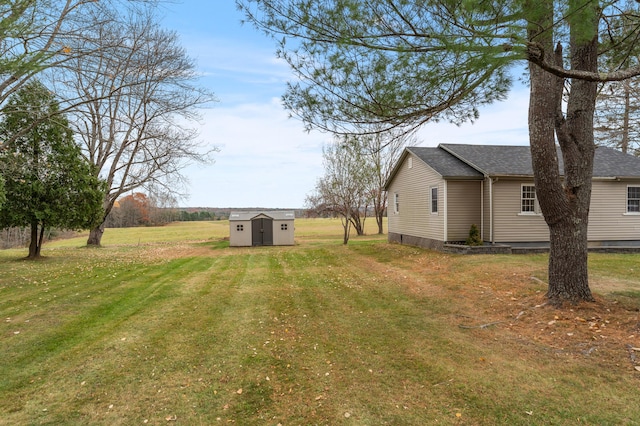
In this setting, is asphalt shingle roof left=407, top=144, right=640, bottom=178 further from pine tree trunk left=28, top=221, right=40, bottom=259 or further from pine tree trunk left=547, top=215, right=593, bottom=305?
pine tree trunk left=28, top=221, right=40, bottom=259

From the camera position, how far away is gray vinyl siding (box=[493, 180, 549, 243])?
13.4 meters

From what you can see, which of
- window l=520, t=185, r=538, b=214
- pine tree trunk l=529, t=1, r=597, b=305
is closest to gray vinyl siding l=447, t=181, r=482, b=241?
window l=520, t=185, r=538, b=214

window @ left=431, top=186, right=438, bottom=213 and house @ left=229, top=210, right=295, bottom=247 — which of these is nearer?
window @ left=431, top=186, right=438, bottom=213

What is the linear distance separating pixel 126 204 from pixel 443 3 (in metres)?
65.0

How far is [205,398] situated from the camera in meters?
3.28

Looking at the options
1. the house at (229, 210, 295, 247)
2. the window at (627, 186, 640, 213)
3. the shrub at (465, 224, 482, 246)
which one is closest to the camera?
the shrub at (465, 224, 482, 246)

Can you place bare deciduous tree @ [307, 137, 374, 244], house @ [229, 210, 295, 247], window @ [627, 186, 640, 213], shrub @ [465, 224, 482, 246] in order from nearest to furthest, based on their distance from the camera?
shrub @ [465, 224, 482, 246] < window @ [627, 186, 640, 213] < bare deciduous tree @ [307, 137, 374, 244] < house @ [229, 210, 295, 247]

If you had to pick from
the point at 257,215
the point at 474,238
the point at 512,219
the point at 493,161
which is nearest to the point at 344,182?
the point at 257,215

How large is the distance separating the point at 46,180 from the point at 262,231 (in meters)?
12.2

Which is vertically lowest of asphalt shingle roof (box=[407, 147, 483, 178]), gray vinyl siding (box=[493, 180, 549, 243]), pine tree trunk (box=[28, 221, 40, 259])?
pine tree trunk (box=[28, 221, 40, 259])

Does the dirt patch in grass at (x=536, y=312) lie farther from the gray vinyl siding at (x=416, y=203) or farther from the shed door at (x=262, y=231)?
the shed door at (x=262, y=231)

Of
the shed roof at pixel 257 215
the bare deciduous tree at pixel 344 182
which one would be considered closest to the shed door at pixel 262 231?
the shed roof at pixel 257 215

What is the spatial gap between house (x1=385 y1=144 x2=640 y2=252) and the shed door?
1056 centimetres

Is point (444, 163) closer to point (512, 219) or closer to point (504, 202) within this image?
point (504, 202)
